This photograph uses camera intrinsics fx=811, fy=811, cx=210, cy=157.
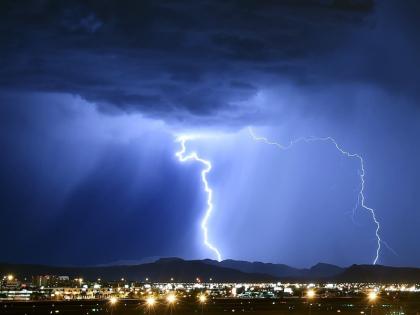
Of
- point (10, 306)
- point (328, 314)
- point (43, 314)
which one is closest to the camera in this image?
point (43, 314)

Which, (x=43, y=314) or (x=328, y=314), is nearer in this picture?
(x=43, y=314)

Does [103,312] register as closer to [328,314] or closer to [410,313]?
[328,314]

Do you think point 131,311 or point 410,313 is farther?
point 131,311

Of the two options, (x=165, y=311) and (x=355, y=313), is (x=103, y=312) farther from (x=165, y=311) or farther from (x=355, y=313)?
(x=355, y=313)

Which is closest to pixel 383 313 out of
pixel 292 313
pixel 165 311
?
pixel 292 313

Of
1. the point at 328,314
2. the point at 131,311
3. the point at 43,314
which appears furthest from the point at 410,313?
the point at 43,314

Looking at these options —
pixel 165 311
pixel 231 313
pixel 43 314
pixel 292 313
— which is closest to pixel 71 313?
pixel 43 314

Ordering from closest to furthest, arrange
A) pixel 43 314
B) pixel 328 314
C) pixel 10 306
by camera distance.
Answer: pixel 43 314
pixel 328 314
pixel 10 306

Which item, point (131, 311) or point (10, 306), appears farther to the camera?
→ point (10, 306)

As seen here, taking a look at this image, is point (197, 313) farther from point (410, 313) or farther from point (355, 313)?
point (410, 313)
